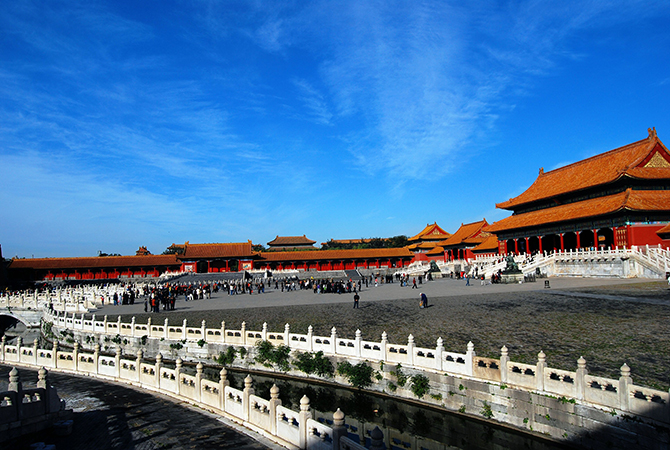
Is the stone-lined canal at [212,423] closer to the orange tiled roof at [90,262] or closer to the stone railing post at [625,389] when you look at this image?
the stone railing post at [625,389]

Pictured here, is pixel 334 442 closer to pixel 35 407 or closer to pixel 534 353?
pixel 35 407

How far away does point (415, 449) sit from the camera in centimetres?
1110

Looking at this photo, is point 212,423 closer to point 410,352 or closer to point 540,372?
point 410,352

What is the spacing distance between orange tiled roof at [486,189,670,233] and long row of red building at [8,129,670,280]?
3.3 inches

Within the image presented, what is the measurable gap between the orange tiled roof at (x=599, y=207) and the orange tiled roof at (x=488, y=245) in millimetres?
8207

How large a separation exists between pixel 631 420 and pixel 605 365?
129 inches

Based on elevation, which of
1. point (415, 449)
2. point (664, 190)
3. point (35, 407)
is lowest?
point (415, 449)

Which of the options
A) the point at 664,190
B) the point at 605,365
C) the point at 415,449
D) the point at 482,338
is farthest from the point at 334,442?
the point at 664,190

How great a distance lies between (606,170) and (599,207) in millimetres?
6770

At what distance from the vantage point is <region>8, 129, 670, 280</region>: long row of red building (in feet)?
115

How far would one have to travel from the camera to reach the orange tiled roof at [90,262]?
6394cm

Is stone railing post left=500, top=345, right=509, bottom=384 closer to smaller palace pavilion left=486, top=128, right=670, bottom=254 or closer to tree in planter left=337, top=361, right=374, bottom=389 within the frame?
tree in planter left=337, top=361, right=374, bottom=389

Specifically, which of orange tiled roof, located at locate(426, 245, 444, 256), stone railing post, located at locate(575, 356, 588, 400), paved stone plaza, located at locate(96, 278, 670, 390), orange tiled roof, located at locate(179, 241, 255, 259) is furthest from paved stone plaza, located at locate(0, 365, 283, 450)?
orange tiled roof, located at locate(426, 245, 444, 256)

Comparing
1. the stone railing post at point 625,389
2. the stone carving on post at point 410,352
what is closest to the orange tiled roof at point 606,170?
the stone carving on post at point 410,352
